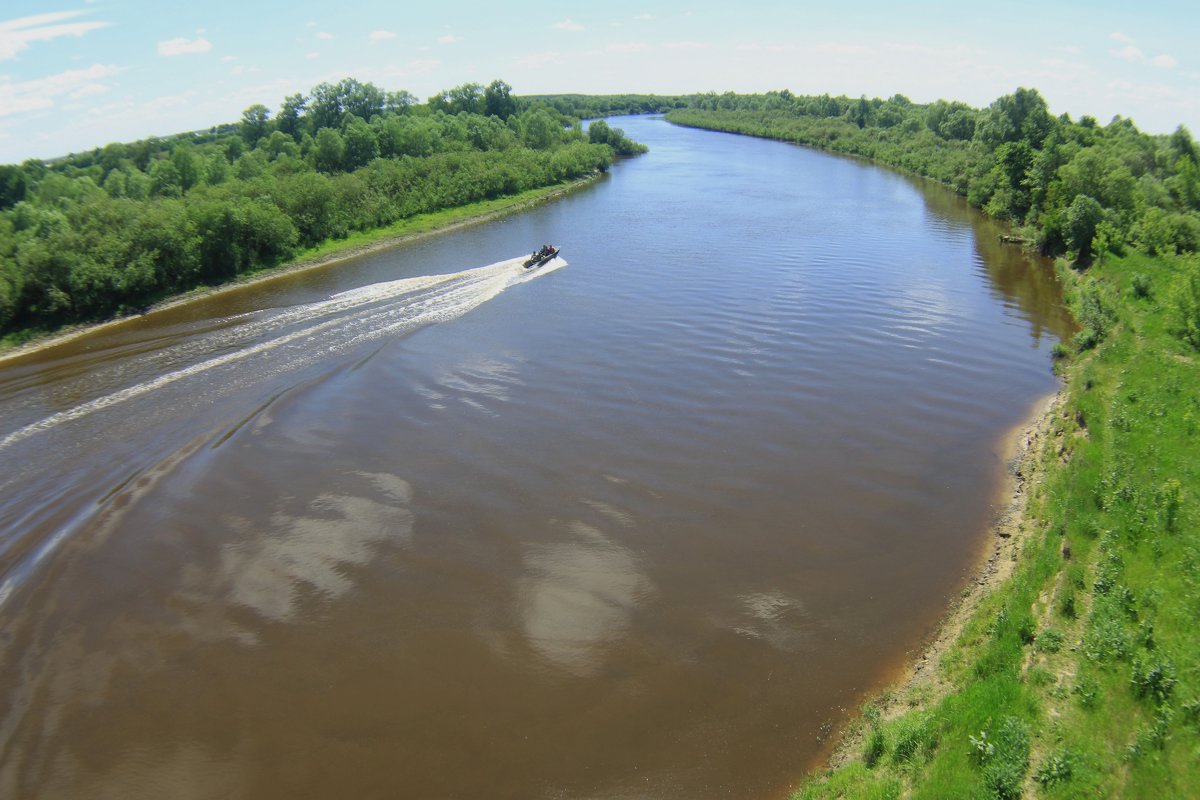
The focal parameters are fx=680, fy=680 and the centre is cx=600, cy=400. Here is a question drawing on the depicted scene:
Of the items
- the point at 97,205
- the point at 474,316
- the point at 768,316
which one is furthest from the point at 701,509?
the point at 97,205

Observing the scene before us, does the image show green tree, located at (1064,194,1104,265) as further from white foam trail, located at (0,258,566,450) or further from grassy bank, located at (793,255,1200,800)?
white foam trail, located at (0,258,566,450)

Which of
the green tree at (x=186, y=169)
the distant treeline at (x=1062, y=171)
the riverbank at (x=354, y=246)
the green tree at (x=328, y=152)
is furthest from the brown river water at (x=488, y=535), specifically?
the green tree at (x=328, y=152)

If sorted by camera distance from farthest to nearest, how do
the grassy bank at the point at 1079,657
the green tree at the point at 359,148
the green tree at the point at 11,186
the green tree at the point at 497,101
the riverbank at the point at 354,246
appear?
the green tree at the point at 497,101
the green tree at the point at 359,148
the green tree at the point at 11,186
the riverbank at the point at 354,246
the grassy bank at the point at 1079,657

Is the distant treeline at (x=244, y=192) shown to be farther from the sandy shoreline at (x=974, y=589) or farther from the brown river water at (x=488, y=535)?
the sandy shoreline at (x=974, y=589)

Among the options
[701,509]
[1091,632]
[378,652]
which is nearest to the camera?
[1091,632]

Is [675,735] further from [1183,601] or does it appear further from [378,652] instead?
[1183,601]

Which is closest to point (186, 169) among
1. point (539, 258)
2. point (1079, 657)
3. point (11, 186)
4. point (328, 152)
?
point (328, 152)

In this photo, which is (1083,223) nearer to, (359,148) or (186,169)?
(359,148)
